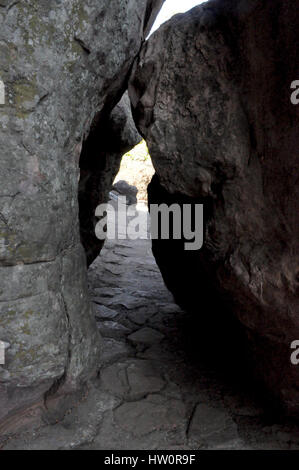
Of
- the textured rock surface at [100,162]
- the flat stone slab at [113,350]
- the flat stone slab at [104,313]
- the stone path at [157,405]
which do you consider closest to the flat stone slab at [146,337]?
the stone path at [157,405]

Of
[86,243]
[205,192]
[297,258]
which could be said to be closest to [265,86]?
[205,192]

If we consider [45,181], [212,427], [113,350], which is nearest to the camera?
[45,181]

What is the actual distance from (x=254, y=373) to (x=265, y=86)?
1.71 meters

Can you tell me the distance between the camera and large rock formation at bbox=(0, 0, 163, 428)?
6.86 feet

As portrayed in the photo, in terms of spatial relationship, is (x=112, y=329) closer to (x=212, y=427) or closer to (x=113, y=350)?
(x=113, y=350)

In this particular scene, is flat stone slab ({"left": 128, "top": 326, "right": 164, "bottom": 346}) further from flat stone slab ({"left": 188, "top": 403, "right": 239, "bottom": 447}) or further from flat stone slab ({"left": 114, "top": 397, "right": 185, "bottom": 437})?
flat stone slab ({"left": 188, "top": 403, "right": 239, "bottom": 447})

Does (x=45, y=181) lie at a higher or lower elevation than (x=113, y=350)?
higher

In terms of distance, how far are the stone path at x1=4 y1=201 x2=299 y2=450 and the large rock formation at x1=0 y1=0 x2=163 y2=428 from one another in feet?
0.79

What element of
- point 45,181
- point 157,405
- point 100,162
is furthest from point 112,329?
point 45,181

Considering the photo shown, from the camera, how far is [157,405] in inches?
104

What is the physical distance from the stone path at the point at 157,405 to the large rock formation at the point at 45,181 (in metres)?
0.24

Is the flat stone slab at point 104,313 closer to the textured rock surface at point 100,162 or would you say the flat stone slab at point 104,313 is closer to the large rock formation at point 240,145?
the textured rock surface at point 100,162

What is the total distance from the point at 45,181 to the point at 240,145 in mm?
1102

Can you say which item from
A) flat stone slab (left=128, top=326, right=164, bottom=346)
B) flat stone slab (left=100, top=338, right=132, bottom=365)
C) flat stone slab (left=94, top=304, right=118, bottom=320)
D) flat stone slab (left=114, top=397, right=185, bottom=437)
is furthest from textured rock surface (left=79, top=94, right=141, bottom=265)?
flat stone slab (left=114, top=397, right=185, bottom=437)
